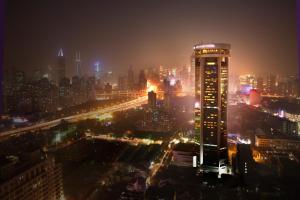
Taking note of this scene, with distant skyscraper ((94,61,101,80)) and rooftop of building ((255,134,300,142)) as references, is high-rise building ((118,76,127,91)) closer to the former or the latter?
distant skyscraper ((94,61,101,80))

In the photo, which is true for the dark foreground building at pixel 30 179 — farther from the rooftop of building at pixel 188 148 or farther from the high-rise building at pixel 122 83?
the high-rise building at pixel 122 83

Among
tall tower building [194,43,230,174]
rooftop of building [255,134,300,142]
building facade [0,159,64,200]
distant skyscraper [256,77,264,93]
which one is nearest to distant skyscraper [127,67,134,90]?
distant skyscraper [256,77,264,93]

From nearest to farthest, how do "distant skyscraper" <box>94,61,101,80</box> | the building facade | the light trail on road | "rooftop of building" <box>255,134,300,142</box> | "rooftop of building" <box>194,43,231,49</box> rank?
1. the building facade
2. "rooftop of building" <box>194,43,231,49</box>
3. the light trail on road
4. "rooftop of building" <box>255,134,300,142</box>
5. "distant skyscraper" <box>94,61,101,80</box>

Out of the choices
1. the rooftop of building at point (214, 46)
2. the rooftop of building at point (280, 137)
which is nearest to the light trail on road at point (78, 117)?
the rooftop of building at point (214, 46)

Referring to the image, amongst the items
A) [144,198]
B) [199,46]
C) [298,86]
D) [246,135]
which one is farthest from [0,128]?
[298,86]

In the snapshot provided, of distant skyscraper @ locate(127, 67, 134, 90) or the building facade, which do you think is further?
distant skyscraper @ locate(127, 67, 134, 90)

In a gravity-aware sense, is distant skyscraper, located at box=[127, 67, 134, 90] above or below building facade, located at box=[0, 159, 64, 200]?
above

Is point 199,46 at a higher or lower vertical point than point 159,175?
higher

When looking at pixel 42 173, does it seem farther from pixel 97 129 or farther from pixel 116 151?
pixel 97 129
